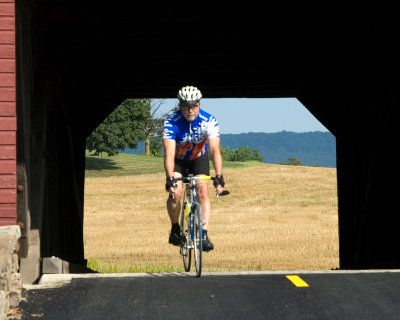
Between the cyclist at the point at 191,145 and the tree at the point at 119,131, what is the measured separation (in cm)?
6126

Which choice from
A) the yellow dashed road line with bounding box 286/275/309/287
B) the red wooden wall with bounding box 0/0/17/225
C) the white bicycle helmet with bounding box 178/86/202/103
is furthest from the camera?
the white bicycle helmet with bounding box 178/86/202/103

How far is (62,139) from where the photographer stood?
14.0m

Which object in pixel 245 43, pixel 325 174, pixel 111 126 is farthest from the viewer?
pixel 111 126

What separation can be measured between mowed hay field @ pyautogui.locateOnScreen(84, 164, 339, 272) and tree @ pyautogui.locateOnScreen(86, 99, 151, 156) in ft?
31.6

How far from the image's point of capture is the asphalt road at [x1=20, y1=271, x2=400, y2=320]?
22.2 feet

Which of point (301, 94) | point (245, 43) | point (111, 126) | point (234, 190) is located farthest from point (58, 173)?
point (111, 126)

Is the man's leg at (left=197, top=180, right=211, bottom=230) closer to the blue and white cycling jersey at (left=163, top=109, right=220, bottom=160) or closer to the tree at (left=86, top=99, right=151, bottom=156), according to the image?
the blue and white cycling jersey at (left=163, top=109, right=220, bottom=160)

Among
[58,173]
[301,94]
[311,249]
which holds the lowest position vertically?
[311,249]

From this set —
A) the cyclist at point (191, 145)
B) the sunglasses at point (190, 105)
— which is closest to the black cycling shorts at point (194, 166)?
the cyclist at point (191, 145)

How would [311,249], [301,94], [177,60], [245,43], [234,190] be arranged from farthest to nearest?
[234,190] < [311,249] < [301,94] < [177,60] < [245,43]

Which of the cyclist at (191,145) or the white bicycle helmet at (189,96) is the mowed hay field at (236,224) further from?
the white bicycle helmet at (189,96)

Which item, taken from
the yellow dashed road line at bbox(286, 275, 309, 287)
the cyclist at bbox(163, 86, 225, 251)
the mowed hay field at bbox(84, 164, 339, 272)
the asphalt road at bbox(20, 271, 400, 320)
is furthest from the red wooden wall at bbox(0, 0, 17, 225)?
the mowed hay field at bbox(84, 164, 339, 272)

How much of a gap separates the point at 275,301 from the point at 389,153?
286 inches

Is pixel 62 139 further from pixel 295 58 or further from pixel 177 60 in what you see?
pixel 295 58
